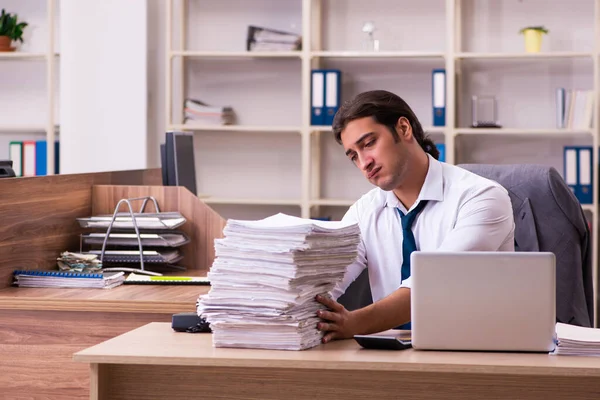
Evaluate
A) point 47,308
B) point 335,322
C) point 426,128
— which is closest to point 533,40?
point 426,128

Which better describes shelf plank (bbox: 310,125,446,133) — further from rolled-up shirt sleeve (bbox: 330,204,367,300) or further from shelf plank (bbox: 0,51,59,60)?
rolled-up shirt sleeve (bbox: 330,204,367,300)

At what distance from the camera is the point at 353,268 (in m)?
2.23

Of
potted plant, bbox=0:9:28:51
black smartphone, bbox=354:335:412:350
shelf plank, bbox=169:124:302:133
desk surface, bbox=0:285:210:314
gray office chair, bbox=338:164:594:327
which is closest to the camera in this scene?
black smartphone, bbox=354:335:412:350

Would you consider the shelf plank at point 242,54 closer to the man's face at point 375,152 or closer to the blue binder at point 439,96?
the blue binder at point 439,96

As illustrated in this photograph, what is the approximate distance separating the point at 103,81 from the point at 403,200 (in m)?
3.25

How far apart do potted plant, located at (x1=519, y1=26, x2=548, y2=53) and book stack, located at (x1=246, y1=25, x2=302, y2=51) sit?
4.02ft

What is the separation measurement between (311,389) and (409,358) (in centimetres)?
21

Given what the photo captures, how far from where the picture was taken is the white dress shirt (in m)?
2.13

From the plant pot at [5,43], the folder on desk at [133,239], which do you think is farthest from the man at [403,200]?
the plant pot at [5,43]

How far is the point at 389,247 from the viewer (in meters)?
2.32

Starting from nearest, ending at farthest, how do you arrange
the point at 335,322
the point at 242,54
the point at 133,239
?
the point at 335,322, the point at 133,239, the point at 242,54

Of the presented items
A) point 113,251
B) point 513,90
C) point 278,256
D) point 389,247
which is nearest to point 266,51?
point 513,90

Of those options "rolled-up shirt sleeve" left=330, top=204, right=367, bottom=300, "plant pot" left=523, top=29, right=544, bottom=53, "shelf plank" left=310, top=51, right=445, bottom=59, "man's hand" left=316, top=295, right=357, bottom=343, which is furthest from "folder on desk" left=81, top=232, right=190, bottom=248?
"plant pot" left=523, top=29, right=544, bottom=53

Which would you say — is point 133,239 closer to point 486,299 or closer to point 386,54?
point 486,299
